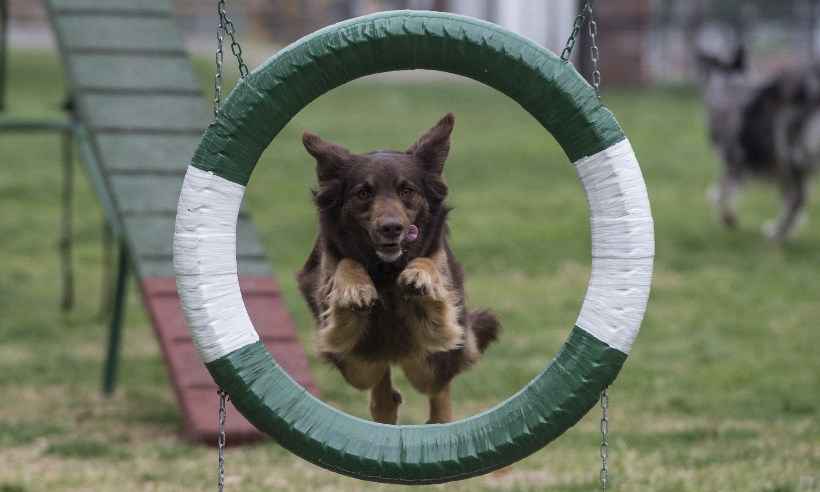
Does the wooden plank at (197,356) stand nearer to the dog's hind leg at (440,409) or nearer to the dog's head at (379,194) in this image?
the dog's hind leg at (440,409)

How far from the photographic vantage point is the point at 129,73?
29.6ft

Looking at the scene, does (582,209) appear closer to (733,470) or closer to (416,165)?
(733,470)

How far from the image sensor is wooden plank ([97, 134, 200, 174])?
8.63 meters

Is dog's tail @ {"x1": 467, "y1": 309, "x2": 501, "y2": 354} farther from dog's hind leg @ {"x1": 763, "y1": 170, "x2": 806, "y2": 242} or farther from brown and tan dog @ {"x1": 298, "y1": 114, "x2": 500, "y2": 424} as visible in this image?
dog's hind leg @ {"x1": 763, "y1": 170, "x2": 806, "y2": 242}

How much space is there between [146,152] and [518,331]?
4054 millimetres

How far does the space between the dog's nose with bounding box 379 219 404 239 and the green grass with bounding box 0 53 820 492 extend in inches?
72.2

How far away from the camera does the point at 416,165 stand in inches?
189

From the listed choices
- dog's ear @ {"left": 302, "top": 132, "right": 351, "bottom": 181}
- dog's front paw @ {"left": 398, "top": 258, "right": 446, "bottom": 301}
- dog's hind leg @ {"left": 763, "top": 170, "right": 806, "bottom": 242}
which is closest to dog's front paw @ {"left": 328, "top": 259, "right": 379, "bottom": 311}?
dog's front paw @ {"left": 398, "top": 258, "right": 446, "bottom": 301}

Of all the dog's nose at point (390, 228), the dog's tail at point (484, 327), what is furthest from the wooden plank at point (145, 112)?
the dog's nose at point (390, 228)

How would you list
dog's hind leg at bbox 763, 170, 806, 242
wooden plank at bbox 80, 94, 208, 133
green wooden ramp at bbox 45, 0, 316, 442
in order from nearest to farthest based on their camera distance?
green wooden ramp at bbox 45, 0, 316, 442 < wooden plank at bbox 80, 94, 208, 133 < dog's hind leg at bbox 763, 170, 806, 242

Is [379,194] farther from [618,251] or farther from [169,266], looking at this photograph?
[169,266]

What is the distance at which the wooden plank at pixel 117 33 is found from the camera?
908 centimetres

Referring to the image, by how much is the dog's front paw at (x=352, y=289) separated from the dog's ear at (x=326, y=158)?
1.17ft

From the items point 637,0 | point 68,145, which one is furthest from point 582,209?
point 637,0
